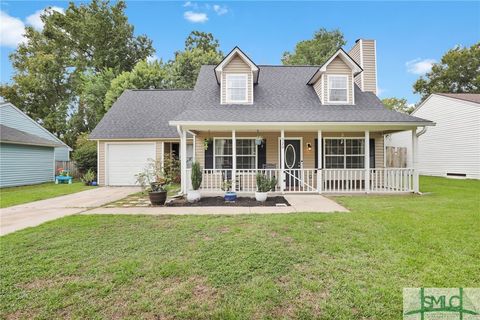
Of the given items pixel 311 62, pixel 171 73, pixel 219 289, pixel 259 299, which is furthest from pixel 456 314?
pixel 311 62

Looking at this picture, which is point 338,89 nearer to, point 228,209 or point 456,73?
point 228,209

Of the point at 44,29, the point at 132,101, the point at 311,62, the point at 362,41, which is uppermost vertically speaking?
the point at 44,29

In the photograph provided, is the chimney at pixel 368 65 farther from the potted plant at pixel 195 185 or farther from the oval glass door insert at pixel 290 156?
the potted plant at pixel 195 185

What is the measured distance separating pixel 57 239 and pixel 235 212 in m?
3.82

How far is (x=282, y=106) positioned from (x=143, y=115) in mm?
8461

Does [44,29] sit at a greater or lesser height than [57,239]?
greater

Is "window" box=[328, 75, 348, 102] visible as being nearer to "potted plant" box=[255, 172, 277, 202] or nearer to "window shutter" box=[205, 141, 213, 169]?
"potted plant" box=[255, 172, 277, 202]

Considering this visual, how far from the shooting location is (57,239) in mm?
4613

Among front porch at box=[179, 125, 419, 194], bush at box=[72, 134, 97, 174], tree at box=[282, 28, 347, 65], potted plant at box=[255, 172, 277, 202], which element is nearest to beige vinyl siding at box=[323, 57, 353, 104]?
front porch at box=[179, 125, 419, 194]

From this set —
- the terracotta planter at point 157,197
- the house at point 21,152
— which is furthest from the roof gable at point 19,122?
the terracotta planter at point 157,197

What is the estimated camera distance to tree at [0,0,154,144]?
25.6m

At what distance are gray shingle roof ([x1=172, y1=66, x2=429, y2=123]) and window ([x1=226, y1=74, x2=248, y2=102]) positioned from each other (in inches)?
22.4

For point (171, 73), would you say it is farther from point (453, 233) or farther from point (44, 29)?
point (453, 233)

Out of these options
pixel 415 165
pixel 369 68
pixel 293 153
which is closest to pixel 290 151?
pixel 293 153
